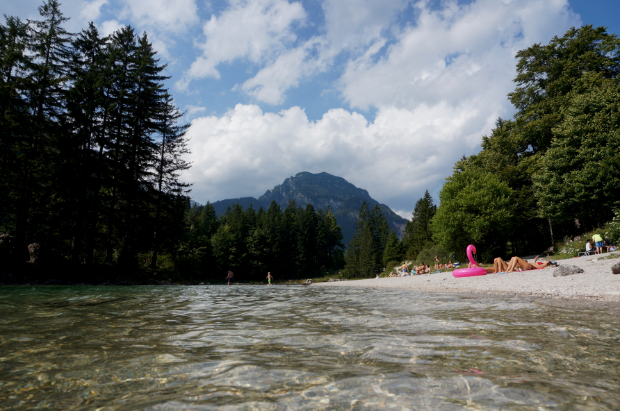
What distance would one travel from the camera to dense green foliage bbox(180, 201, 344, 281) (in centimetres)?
6128

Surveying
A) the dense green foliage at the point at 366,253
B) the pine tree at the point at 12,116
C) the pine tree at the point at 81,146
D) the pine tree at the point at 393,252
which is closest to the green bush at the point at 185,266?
the pine tree at the point at 81,146

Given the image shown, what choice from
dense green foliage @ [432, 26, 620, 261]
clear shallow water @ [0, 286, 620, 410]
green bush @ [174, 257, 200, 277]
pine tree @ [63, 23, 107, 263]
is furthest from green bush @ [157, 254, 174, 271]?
dense green foliage @ [432, 26, 620, 261]

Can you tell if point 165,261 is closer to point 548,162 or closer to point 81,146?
point 81,146

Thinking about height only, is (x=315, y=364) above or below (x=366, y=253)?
above

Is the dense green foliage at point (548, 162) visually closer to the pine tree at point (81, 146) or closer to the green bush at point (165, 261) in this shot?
the green bush at point (165, 261)

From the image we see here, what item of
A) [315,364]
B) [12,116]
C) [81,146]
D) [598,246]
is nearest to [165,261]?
[81,146]

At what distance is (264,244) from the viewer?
7269 centimetres

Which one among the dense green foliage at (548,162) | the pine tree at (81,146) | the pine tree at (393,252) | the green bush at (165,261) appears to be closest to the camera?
the pine tree at (81,146)

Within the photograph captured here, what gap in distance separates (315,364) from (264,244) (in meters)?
70.5

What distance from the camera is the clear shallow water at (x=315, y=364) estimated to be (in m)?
2.51

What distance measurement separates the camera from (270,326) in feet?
19.4

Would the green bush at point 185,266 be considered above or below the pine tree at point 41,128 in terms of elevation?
below

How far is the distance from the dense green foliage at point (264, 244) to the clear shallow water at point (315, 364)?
4247cm

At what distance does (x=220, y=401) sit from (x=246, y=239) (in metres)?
69.2
